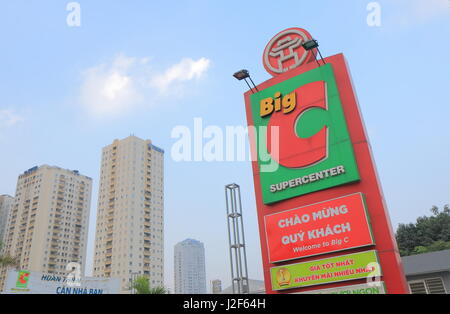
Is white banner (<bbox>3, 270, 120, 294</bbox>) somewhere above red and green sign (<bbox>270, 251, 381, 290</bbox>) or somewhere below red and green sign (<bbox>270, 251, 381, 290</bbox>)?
above

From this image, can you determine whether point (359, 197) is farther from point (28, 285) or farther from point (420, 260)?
point (28, 285)

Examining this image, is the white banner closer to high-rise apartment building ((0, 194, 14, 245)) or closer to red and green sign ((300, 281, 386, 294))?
red and green sign ((300, 281, 386, 294))

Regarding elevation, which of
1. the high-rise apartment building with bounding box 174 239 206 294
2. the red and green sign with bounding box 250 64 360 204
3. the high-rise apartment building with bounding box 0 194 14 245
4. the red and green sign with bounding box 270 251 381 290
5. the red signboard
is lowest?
the red and green sign with bounding box 270 251 381 290

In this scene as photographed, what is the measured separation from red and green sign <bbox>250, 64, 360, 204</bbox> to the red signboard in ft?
3.36

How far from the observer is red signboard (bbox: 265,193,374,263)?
53.7ft

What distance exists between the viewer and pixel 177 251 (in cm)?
15612

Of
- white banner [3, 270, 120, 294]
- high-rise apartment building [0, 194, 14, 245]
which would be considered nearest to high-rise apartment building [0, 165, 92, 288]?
high-rise apartment building [0, 194, 14, 245]

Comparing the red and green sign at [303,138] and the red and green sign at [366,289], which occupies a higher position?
the red and green sign at [303,138]

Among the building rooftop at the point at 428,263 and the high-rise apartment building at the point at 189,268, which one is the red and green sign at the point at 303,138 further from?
the high-rise apartment building at the point at 189,268

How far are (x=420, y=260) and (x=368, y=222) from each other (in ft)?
42.0

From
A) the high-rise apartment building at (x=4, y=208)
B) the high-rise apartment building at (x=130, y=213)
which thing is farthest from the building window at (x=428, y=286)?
the high-rise apartment building at (x=4, y=208)

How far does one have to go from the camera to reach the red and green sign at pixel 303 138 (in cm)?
1803

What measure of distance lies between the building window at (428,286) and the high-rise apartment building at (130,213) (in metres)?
69.7
